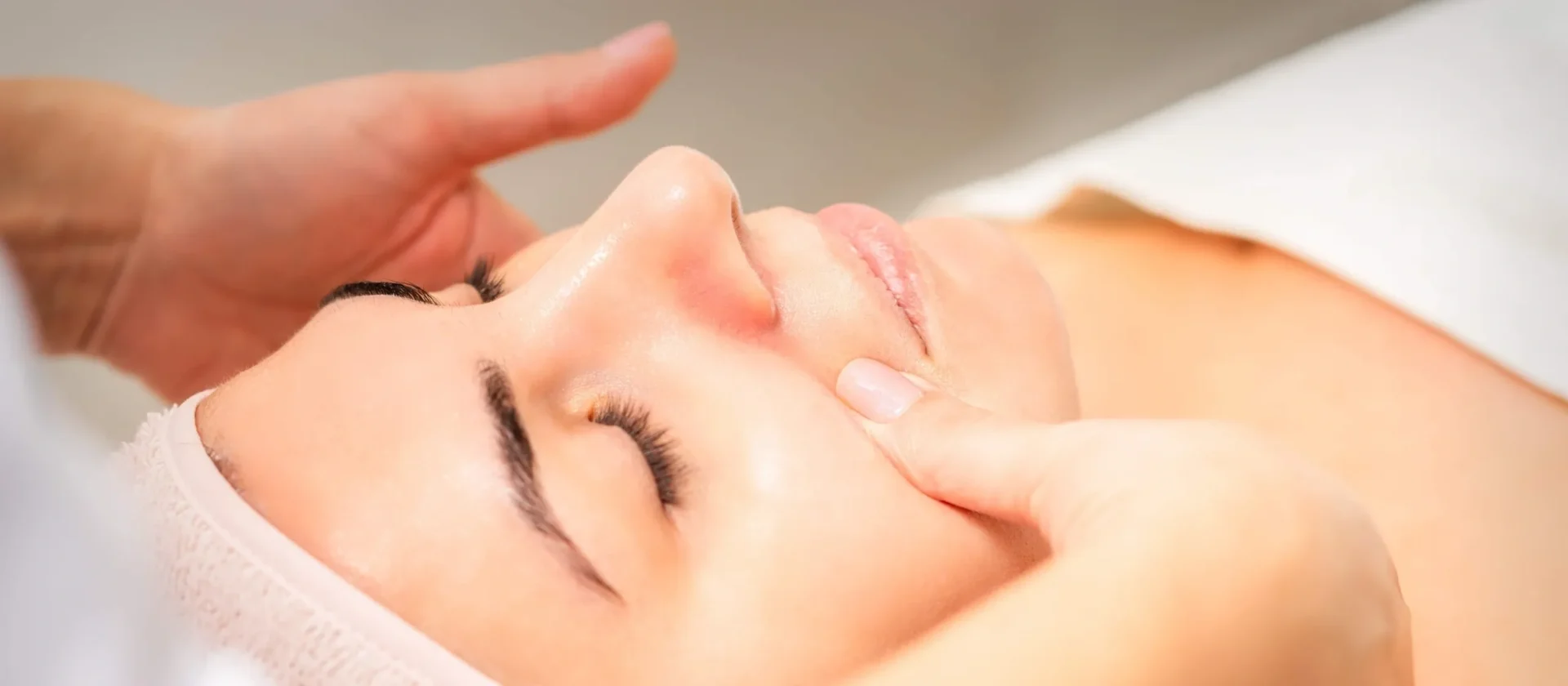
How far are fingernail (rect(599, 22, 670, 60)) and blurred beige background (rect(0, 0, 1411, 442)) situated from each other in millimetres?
334

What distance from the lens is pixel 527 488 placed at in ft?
1.59

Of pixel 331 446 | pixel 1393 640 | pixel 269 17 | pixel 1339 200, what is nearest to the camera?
pixel 1393 640

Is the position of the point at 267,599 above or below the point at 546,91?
below

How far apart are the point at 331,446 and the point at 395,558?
0.07 meters

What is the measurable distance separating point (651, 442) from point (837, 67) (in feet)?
3.06

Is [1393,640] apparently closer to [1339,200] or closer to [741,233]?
[741,233]

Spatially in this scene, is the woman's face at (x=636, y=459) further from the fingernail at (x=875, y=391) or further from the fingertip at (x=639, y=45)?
the fingertip at (x=639, y=45)

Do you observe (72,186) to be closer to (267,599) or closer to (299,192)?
(299,192)

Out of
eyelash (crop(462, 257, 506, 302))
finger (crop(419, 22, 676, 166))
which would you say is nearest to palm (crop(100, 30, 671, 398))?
finger (crop(419, 22, 676, 166))

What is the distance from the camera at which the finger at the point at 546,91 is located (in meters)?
0.94

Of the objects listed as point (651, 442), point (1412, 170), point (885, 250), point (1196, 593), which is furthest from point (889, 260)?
point (1412, 170)

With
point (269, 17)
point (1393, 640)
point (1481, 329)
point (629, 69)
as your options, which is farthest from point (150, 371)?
point (1481, 329)

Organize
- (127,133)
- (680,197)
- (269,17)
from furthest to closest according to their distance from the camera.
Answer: (269,17) → (127,133) → (680,197)

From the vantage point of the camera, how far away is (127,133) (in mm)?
920
